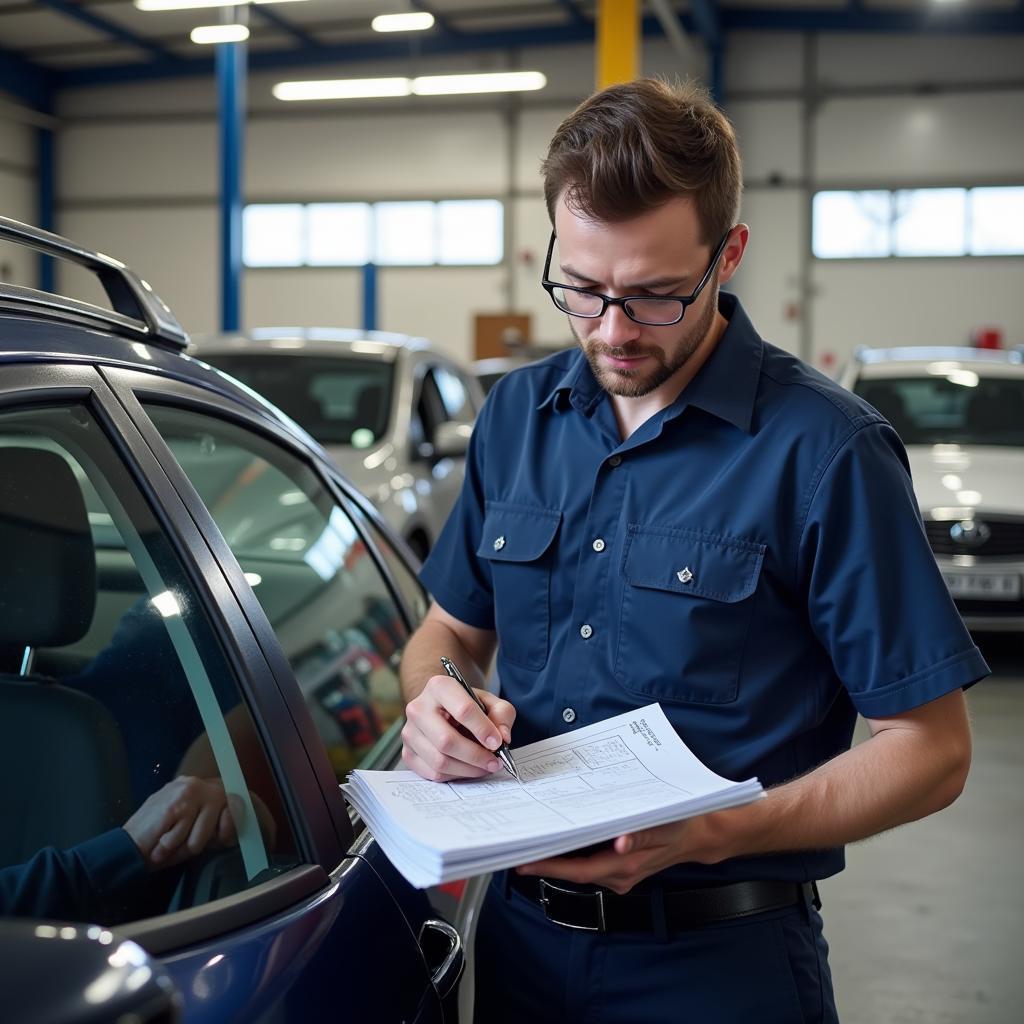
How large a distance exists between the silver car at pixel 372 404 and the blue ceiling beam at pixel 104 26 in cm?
1173

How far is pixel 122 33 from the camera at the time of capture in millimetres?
17500

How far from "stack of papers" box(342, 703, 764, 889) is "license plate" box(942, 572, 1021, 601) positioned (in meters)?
5.15

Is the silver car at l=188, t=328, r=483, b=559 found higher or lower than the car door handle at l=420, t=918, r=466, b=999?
higher

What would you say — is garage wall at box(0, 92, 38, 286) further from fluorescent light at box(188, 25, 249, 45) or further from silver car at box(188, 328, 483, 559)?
silver car at box(188, 328, 483, 559)

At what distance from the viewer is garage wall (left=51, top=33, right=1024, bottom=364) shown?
1653 centimetres

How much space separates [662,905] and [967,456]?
5.90 meters

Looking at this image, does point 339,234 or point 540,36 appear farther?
point 339,234

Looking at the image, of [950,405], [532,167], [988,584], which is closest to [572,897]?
[988,584]

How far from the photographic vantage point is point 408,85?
13812 mm

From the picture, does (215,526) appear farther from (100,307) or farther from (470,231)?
(470,231)

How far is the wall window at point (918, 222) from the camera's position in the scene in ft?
54.0

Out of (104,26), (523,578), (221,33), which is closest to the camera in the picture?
(523,578)

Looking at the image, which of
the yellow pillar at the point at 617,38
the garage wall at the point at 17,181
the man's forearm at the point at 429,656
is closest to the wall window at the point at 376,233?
the garage wall at the point at 17,181

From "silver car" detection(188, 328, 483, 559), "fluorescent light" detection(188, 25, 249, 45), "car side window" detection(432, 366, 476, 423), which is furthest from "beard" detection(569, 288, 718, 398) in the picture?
"fluorescent light" detection(188, 25, 249, 45)
